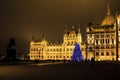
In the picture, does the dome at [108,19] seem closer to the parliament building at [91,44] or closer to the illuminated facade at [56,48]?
the parliament building at [91,44]

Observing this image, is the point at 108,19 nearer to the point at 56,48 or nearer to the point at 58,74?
the point at 56,48

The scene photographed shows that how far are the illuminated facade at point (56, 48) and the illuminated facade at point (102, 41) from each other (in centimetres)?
689

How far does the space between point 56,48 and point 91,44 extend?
19031mm

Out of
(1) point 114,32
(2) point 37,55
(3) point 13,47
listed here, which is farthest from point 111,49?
(3) point 13,47

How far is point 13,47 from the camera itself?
60.9 meters

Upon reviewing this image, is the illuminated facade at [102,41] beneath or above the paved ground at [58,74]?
above

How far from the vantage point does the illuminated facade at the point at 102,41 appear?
10488 cm

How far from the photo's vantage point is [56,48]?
123m

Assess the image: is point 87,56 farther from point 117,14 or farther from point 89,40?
point 117,14

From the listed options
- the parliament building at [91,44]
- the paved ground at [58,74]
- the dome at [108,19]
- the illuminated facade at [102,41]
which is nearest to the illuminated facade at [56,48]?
the parliament building at [91,44]

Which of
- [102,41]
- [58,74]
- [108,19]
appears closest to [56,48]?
[102,41]

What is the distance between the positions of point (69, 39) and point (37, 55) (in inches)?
635

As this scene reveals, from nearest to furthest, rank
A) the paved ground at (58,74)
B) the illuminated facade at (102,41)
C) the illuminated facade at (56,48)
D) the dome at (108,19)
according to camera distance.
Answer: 1. the paved ground at (58,74)
2. the illuminated facade at (102,41)
3. the dome at (108,19)
4. the illuminated facade at (56,48)

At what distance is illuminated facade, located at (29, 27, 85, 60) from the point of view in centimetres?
12056
